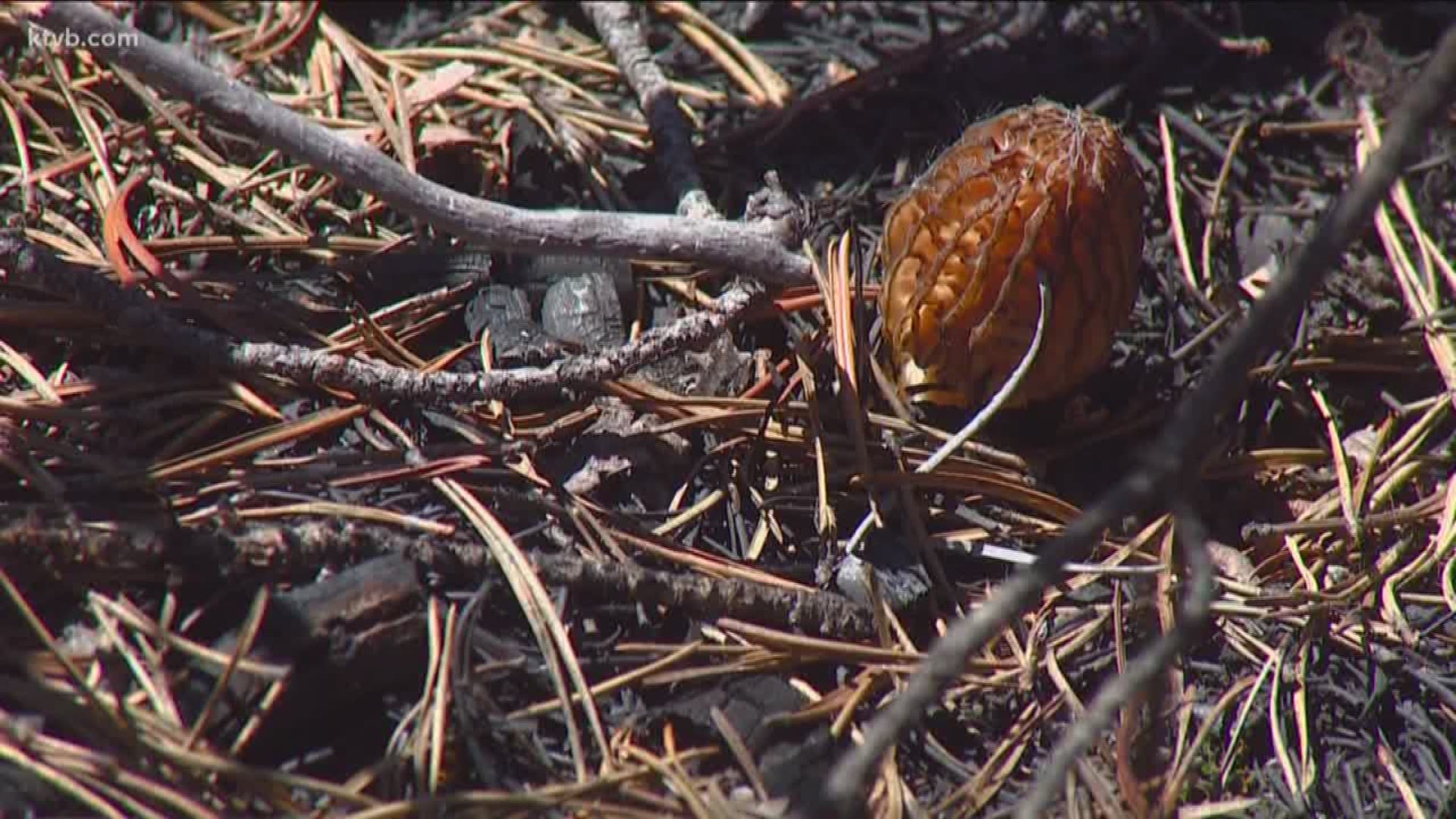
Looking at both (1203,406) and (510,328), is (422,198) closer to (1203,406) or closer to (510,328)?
(510,328)

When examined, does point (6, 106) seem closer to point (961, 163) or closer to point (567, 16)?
point (567, 16)

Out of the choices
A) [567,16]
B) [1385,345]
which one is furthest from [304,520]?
[1385,345]

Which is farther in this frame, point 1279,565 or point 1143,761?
point 1279,565

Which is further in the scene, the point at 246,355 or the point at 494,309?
the point at 494,309

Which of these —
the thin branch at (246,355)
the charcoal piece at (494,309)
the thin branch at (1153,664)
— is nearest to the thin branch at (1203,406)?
the thin branch at (1153,664)

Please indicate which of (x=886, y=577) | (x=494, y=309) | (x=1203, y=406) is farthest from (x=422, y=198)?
(x=1203, y=406)

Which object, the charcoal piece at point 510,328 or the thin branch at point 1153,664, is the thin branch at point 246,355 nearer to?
the charcoal piece at point 510,328

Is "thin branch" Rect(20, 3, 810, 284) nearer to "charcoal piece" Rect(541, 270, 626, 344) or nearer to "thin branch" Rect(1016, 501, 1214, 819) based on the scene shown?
"charcoal piece" Rect(541, 270, 626, 344)
